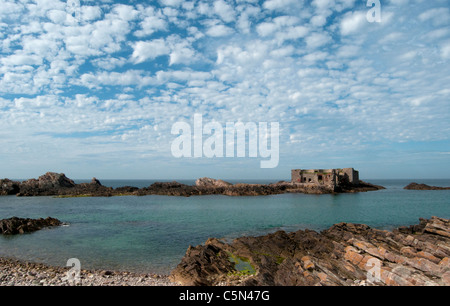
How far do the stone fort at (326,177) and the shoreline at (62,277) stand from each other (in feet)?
205

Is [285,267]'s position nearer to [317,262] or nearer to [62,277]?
[317,262]

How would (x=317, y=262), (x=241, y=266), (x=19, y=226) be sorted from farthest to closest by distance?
(x=19, y=226) → (x=241, y=266) → (x=317, y=262)

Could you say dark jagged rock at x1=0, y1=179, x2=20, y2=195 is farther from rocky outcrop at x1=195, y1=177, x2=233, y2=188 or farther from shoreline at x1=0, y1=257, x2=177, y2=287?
shoreline at x1=0, y1=257, x2=177, y2=287

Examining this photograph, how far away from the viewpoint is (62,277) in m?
11.9

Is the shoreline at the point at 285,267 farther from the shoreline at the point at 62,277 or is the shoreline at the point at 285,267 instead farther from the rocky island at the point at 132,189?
the rocky island at the point at 132,189

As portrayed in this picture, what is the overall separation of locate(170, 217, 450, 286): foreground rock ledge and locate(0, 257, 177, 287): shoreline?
127cm

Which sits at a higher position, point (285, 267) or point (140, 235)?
point (285, 267)

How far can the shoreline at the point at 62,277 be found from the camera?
10992mm

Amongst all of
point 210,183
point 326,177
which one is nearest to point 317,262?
point 326,177

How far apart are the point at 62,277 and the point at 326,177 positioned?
225ft

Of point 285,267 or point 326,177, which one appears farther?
point 326,177

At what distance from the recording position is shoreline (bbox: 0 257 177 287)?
36.1 feet

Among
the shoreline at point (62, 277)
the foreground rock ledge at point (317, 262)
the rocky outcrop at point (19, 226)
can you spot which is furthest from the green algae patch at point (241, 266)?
the rocky outcrop at point (19, 226)
